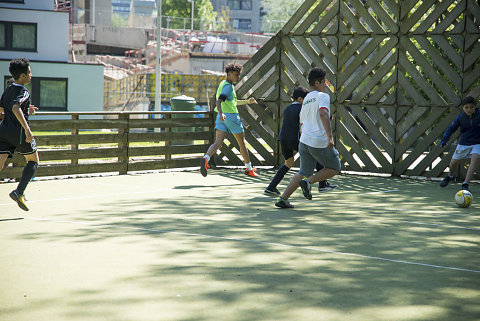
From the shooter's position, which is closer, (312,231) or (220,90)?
(312,231)

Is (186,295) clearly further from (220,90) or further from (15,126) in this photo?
(220,90)

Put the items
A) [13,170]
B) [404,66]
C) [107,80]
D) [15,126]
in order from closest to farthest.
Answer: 1. [15,126]
2. [13,170]
3. [404,66]
4. [107,80]

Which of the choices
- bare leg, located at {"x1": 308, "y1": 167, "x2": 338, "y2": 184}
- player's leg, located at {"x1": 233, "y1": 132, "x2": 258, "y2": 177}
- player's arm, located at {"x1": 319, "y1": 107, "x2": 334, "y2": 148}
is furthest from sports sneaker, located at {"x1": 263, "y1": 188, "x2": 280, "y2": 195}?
player's leg, located at {"x1": 233, "y1": 132, "x2": 258, "y2": 177}

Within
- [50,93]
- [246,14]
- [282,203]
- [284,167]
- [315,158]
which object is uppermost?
[246,14]

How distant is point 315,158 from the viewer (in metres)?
10.1

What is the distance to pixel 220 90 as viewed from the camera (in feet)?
45.4

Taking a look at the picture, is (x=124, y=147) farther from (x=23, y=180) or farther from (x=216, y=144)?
(x=23, y=180)

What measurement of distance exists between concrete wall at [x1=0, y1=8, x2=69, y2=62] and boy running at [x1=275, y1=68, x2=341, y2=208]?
32645mm

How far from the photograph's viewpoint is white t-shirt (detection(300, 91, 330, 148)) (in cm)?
980

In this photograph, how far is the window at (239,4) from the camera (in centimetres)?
12962

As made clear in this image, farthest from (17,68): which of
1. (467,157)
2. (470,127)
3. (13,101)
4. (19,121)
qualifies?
(467,157)

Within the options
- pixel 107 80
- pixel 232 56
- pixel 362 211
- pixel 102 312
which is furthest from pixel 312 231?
pixel 232 56

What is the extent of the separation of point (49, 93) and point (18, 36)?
3472 mm

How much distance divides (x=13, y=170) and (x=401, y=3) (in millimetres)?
8086
